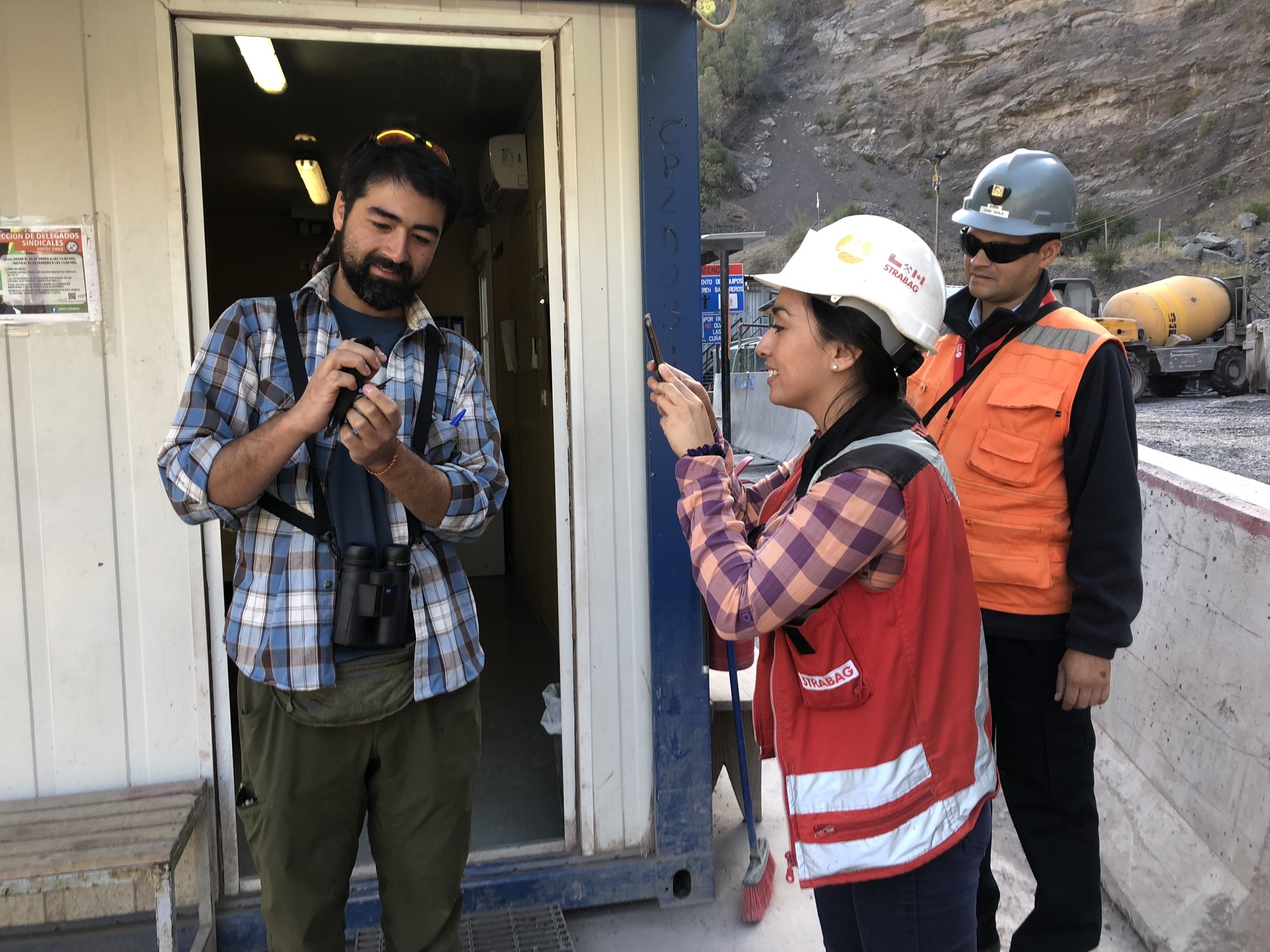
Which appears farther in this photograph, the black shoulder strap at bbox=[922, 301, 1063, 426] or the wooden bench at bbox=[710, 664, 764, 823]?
the wooden bench at bbox=[710, 664, 764, 823]

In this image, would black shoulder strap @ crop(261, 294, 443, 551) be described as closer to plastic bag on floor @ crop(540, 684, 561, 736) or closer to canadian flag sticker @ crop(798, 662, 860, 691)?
canadian flag sticker @ crop(798, 662, 860, 691)

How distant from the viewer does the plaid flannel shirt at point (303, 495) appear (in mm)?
1736

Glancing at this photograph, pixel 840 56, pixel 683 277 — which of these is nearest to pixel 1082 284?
pixel 683 277

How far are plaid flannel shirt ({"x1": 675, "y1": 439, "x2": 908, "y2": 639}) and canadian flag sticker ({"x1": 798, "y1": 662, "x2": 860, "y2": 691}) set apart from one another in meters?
0.11

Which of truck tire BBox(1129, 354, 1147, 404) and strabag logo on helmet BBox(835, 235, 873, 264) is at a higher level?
truck tire BBox(1129, 354, 1147, 404)

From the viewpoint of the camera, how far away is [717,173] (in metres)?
52.6

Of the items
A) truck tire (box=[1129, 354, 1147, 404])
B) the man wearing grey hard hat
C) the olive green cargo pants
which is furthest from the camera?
truck tire (box=[1129, 354, 1147, 404])

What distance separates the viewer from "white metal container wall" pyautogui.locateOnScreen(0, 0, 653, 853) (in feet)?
7.80

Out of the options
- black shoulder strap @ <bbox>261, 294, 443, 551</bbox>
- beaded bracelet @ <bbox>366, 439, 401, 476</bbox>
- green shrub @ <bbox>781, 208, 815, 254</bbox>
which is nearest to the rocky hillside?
green shrub @ <bbox>781, 208, 815, 254</bbox>

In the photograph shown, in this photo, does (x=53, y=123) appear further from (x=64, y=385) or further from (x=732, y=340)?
(x=732, y=340)

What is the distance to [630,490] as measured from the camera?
2838 millimetres

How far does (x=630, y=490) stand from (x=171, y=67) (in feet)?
5.75

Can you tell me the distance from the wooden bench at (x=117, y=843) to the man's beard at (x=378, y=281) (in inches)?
59.1

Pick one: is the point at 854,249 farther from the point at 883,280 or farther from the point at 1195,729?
the point at 1195,729
